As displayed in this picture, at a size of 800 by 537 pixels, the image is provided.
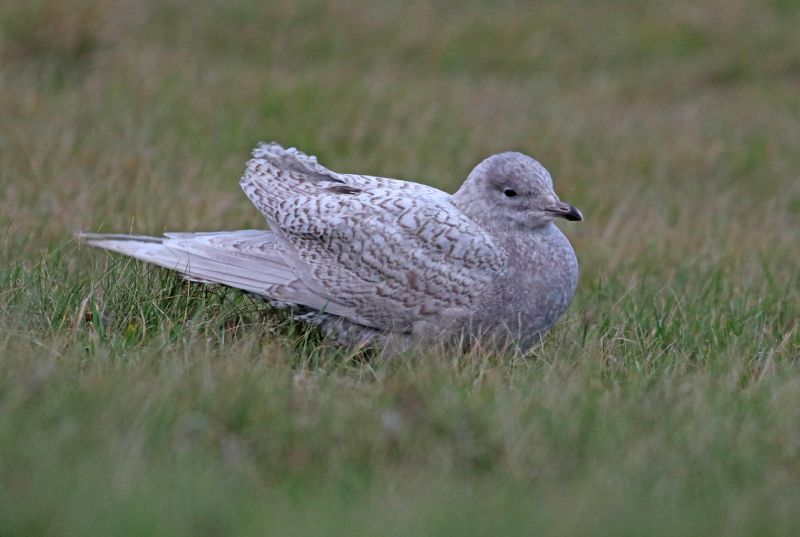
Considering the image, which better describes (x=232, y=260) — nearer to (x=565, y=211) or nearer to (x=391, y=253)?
(x=391, y=253)

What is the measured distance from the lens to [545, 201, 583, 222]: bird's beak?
16.1 ft

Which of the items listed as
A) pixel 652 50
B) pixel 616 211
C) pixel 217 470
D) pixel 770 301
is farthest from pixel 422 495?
pixel 652 50

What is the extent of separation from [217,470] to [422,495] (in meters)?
0.61

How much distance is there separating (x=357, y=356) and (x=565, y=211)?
106 cm

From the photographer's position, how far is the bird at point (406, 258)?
15.7 feet

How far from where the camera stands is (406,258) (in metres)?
4.80

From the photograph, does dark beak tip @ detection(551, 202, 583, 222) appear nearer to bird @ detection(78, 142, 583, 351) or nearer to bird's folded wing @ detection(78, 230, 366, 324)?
bird @ detection(78, 142, 583, 351)

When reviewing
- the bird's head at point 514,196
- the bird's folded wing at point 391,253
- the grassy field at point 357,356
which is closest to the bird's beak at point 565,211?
the bird's head at point 514,196

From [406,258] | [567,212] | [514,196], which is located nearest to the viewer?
[406,258]

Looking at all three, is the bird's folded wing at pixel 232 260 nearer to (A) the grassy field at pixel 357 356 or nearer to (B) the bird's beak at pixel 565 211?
(A) the grassy field at pixel 357 356

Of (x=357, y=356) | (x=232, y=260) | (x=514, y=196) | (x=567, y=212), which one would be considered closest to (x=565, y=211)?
(x=567, y=212)

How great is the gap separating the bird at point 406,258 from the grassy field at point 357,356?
163 mm

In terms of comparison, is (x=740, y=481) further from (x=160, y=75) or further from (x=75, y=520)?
(x=160, y=75)

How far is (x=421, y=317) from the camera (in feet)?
15.8
